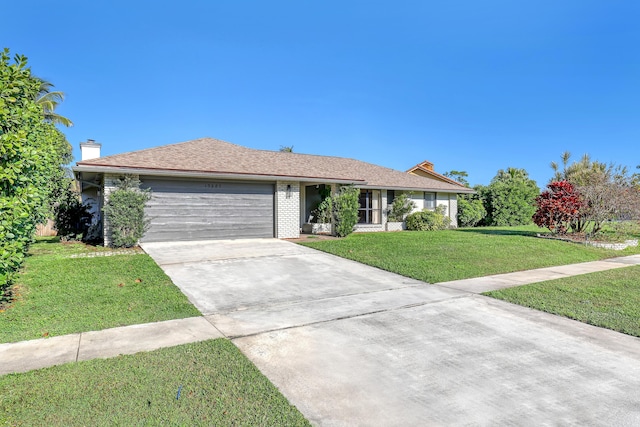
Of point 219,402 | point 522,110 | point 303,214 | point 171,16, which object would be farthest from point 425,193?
point 219,402

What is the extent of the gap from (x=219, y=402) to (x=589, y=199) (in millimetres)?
16165

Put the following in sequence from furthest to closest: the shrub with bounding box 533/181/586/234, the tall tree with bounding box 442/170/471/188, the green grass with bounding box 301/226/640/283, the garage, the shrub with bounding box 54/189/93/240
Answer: the tall tree with bounding box 442/170/471/188, the shrub with bounding box 533/181/586/234, the shrub with bounding box 54/189/93/240, the garage, the green grass with bounding box 301/226/640/283

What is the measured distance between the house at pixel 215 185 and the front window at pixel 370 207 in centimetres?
75

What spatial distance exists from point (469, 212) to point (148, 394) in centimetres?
2327

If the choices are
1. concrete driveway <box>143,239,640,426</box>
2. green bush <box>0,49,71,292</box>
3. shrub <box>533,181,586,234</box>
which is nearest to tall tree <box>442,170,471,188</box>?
shrub <box>533,181,586,234</box>

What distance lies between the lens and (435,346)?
13.9 ft

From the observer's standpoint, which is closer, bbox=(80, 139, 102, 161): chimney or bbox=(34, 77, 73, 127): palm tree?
bbox=(80, 139, 102, 161): chimney

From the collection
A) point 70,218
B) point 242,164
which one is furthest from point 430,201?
point 70,218

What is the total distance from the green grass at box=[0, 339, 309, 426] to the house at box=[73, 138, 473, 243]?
32.5ft

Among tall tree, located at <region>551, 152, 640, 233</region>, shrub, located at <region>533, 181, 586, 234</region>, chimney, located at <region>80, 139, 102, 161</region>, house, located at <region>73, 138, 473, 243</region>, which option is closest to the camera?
house, located at <region>73, 138, 473, 243</region>

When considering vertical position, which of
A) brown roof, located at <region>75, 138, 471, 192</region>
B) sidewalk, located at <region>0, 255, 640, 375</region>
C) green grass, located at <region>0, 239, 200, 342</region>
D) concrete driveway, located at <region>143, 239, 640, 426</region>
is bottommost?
concrete driveway, located at <region>143, 239, 640, 426</region>

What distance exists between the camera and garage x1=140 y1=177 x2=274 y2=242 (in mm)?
12953

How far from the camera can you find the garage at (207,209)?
13.0m

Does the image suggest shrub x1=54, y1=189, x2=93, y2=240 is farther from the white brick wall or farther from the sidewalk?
the sidewalk
